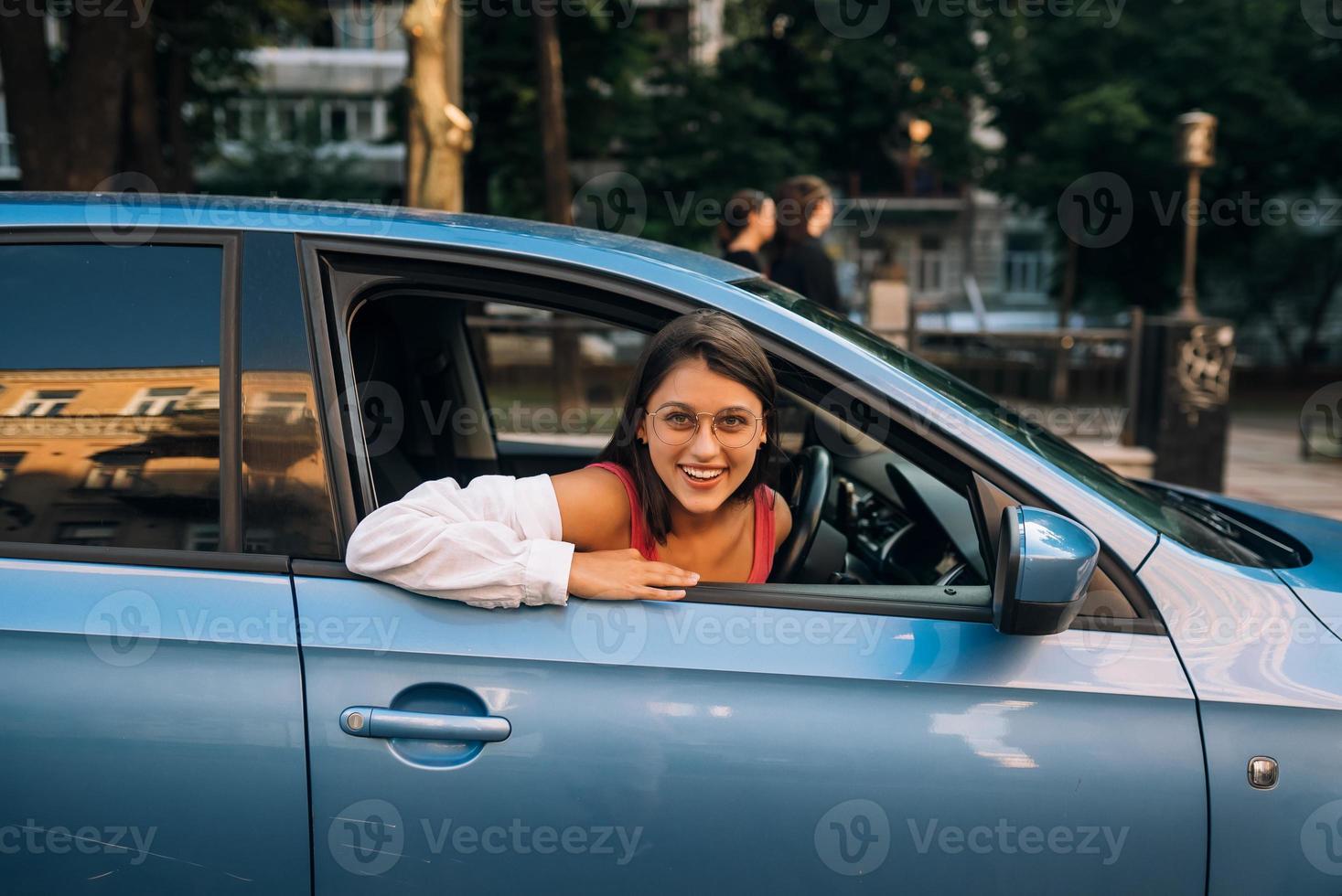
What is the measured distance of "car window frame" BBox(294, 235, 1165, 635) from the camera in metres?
1.89

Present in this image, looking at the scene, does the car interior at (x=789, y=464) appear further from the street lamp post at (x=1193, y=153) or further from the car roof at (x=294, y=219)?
the street lamp post at (x=1193, y=153)

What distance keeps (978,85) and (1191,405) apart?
15.4 meters

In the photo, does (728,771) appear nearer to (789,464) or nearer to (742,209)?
(789,464)

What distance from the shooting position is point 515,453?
352 centimetres

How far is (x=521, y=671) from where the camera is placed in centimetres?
180

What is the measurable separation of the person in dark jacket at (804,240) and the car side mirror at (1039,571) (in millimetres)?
4996

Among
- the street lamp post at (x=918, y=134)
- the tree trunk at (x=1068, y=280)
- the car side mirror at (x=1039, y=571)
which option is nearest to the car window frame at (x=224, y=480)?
the car side mirror at (x=1039, y=571)

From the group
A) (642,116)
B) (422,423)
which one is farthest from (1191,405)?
(642,116)

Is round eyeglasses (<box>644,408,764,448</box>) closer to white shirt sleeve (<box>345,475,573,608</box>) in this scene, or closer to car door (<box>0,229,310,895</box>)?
white shirt sleeve (<box>345,475,573,608</box>)

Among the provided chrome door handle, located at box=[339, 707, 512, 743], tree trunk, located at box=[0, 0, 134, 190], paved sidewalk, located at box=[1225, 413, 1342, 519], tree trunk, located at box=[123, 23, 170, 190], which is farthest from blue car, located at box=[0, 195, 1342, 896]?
tree trunk, located at box=[123, 23, 170, 190]

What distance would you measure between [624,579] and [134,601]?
775 millimetres

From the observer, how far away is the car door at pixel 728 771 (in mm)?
1761

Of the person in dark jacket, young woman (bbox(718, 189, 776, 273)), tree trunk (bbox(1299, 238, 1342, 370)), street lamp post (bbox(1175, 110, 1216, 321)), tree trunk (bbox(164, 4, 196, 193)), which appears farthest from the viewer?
tree trunk (bbox(1299, 238, 1342, 370))

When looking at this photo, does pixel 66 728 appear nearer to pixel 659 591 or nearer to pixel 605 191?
pixel 659 591
